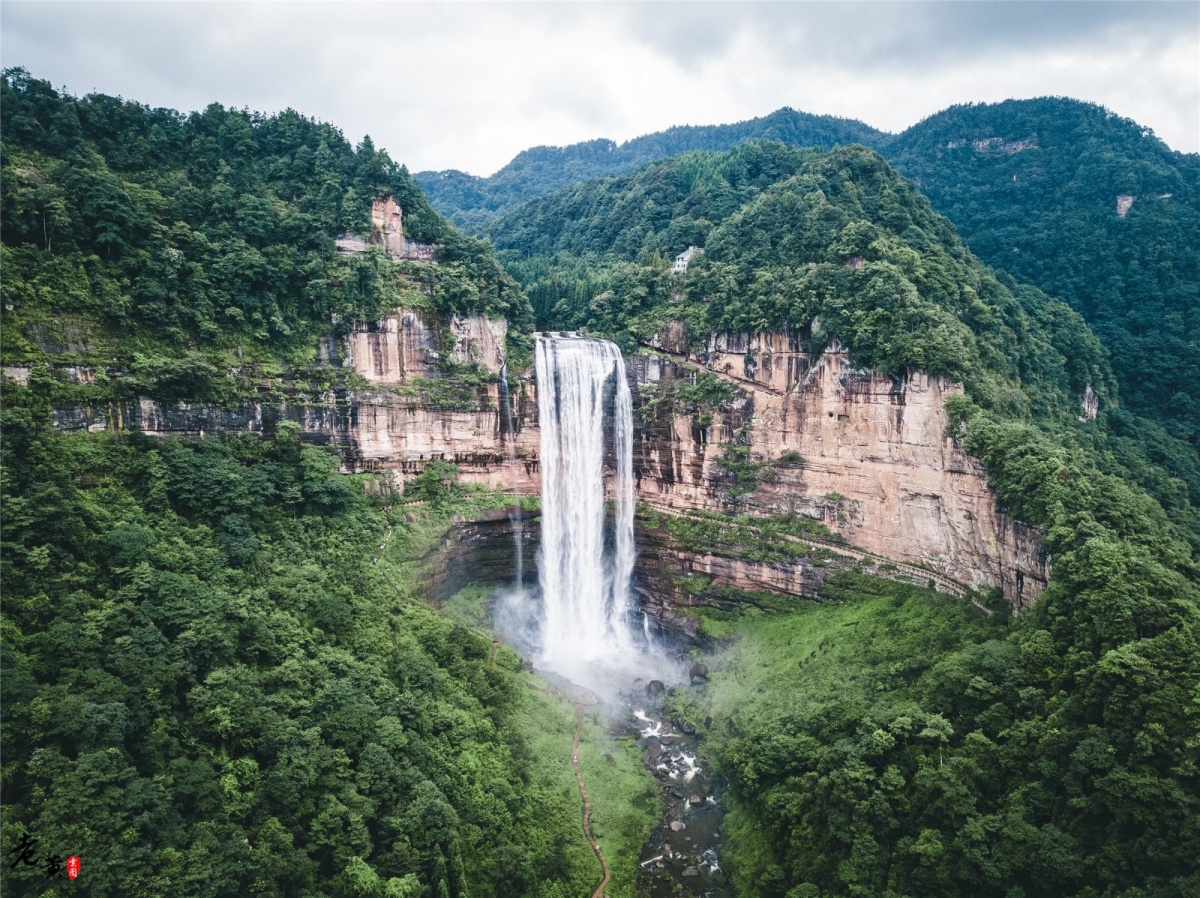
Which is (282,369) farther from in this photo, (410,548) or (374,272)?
(410,548)

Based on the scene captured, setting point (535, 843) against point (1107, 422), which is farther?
point (1107, 422)

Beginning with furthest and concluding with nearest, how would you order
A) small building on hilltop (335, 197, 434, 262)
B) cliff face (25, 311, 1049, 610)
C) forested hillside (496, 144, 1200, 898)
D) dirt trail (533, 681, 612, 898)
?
small building on hilltop (335, 197, 434, 262), cliff face (25, 311, 1049, 610), dirt trail (533, 681, 612, 898), forested hillside (496, 144, 1200, 898)

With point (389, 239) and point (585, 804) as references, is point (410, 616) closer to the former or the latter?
point (585, 804)

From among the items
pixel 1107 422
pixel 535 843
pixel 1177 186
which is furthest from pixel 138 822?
pixel 1177 186

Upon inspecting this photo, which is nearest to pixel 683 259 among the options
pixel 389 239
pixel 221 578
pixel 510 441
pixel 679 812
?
pixel 510 441

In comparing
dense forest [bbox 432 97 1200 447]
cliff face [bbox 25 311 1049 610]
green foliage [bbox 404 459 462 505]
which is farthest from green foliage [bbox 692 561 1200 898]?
dense forest [bbox 432 97 1200 447]

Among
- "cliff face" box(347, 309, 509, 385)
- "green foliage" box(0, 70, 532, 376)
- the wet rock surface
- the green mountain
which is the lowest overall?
the wet rock surface

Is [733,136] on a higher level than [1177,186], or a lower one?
higher

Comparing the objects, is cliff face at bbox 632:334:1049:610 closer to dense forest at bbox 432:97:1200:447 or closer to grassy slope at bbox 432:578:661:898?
grassy slope at bbox 432:578:661:898
